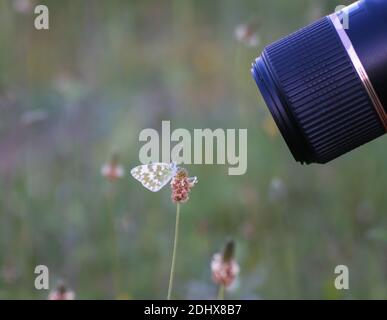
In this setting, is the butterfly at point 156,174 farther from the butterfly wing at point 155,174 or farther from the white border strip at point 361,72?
the white border strip at point 361,72

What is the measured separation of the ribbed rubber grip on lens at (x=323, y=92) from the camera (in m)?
1.47

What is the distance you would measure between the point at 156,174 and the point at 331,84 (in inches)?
10.6

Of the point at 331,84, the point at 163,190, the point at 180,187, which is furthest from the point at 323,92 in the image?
the point at 163,190

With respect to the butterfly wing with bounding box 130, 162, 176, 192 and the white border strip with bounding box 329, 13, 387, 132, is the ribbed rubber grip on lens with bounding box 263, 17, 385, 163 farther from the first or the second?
the butterfly wing with bounding box 130, 162, 176, 192

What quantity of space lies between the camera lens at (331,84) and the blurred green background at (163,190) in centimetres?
33

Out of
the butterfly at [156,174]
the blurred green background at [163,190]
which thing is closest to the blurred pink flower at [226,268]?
the butterfly at [156,174]

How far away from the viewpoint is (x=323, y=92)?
1.47 meters

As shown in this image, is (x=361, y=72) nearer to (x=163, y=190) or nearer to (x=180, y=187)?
(x=180, y=187)

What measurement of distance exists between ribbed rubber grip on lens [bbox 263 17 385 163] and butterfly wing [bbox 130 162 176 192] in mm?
186

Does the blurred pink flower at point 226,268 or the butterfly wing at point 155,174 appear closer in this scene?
the butterfly wing at point 155,174

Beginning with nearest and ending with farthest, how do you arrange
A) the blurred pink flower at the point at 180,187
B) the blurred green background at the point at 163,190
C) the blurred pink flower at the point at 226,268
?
the blurred pink flower at the point at 180,187
the blurred pink flower at the point at 226,268
the blurred green background at the point at 163,190

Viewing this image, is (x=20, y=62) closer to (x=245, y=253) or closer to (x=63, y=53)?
(x=63, y=53)

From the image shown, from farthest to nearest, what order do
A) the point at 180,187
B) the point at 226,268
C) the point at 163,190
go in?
the point at 163,190
the point at 226,268
the point at 180,187
